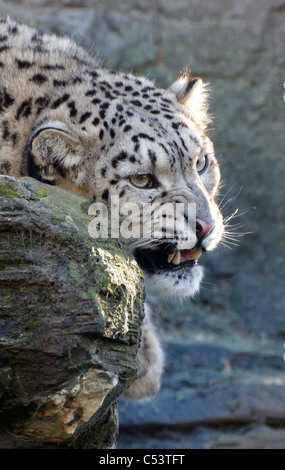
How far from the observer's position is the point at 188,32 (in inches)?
307

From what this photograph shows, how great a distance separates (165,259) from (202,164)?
83cm

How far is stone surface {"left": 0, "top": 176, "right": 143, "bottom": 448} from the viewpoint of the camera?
8.58 ft

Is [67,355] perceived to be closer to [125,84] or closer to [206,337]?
[125,84]

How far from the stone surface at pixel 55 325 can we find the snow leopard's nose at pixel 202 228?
92cm

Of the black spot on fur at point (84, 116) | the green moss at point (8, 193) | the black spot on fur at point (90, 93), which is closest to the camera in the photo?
the green moss at point (8, 193)

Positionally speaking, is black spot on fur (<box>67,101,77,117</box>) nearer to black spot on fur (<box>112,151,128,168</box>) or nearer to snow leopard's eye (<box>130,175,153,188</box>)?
black spot on fur (<box>112,151,128,168</box>)

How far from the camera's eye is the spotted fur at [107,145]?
145 inches

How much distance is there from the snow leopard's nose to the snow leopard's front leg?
767mm

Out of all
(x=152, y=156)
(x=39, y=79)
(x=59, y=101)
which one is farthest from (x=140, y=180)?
(x=39, y=79)

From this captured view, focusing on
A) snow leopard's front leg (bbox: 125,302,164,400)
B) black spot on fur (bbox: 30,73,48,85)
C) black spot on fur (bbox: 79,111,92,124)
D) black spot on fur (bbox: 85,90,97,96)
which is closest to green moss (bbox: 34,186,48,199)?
black spot on fur (bbox: 79,111,92,124)

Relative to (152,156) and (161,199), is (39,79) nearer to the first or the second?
(152,156)

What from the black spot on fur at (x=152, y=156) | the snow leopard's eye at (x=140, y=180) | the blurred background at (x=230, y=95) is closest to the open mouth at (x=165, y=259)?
the snow leopard's eye at (x=140, y=180)

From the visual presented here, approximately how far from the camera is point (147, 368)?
4172mm

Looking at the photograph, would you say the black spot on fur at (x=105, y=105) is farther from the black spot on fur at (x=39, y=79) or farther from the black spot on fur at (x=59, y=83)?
the black spot on fur at (x=39, y=79)
